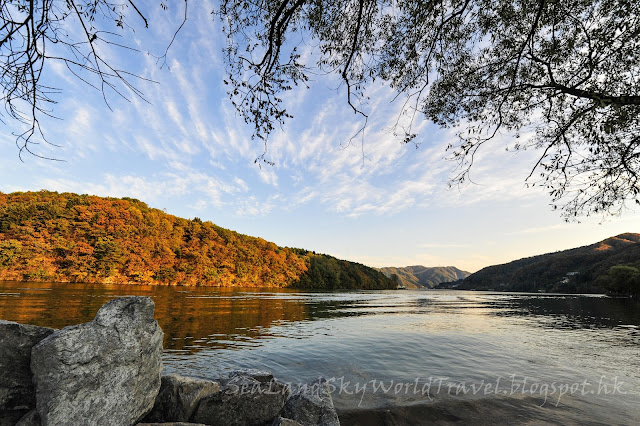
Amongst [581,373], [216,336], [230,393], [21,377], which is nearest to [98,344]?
A: [21,377]

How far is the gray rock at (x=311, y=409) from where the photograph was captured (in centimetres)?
557

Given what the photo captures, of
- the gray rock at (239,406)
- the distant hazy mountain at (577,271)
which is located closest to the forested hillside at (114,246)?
the gray rock at (239,406)

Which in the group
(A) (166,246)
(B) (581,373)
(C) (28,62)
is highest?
(A) (166,246)

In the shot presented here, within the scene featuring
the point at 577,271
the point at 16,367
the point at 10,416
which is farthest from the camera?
the point at 577,271

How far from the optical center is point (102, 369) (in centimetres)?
428

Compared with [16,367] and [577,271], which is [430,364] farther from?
[577,271]

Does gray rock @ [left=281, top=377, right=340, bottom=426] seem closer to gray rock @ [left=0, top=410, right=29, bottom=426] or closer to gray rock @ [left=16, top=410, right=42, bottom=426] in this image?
gray rock @ [left=16, top=410, right=42, bottom=426]

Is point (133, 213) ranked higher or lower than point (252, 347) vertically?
higher

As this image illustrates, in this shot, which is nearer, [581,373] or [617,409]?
[617,409]

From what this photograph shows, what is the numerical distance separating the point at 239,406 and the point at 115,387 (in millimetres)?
2274

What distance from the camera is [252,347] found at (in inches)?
543

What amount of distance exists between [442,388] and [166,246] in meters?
100

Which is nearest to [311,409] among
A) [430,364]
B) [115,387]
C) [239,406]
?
[239,406]

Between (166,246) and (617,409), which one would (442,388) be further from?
(166,246)
